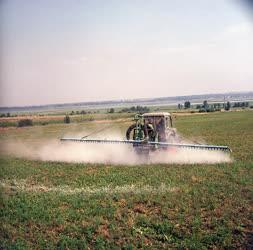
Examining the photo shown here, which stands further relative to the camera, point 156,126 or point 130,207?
point 156,126

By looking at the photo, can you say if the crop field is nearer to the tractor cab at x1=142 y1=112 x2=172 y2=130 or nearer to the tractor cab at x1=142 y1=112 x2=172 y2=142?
the tractor cab at x1=142 y1=112 x2=172 y2=142

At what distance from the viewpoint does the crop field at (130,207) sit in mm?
6637

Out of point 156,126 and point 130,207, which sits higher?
point 156,126

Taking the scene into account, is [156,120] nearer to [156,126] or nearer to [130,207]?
[156,126]

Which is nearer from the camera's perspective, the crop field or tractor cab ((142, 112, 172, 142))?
the crop field

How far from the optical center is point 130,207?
8406 millimetres

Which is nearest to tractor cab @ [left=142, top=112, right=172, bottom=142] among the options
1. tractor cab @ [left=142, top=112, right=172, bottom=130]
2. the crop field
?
tractor cab @ [left=142, top=112, right=172, bottom=130]

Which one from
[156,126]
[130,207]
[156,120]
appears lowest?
[130,207]

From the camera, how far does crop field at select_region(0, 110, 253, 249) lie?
6.64 meters

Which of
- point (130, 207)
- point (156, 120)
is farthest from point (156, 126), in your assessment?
point (130, 207)

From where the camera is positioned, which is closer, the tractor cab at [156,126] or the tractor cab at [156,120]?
the tractor cab at [156,126]

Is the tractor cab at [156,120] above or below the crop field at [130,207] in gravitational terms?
above

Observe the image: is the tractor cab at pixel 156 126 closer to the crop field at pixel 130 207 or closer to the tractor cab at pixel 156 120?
the tractor cab at pixel 156 120

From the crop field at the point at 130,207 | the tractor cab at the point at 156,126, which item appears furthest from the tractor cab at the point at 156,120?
the crop field at the point at 130,207
